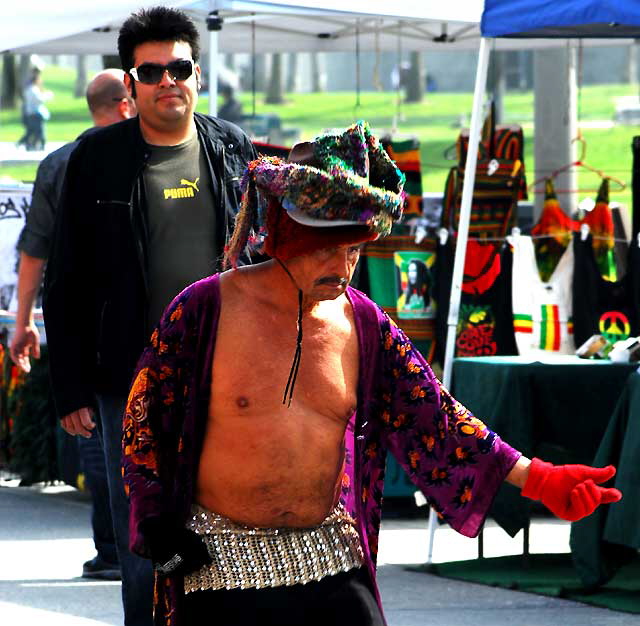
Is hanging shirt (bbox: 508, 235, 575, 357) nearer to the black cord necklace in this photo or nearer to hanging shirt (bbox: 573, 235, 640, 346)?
hanging shirt (bbox: 573, 235, 640, 346)

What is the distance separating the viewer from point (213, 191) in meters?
4.87

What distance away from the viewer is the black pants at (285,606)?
11.2 ft

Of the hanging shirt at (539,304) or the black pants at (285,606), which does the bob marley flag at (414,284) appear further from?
the black pants at (285,606)

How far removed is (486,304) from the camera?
26.2 ft

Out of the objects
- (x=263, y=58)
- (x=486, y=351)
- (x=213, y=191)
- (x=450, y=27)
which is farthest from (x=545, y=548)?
(x=263, y=58)

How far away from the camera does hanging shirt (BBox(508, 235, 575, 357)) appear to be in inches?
306

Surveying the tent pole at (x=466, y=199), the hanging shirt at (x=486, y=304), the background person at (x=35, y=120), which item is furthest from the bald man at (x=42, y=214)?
the background person at (x=35, y=120)

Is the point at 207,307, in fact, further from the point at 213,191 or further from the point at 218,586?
the point at 213,191

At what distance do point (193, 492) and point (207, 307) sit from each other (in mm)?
394

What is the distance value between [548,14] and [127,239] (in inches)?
89.5

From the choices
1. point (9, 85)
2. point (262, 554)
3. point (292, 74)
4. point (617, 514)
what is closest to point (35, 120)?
point (9, 85)

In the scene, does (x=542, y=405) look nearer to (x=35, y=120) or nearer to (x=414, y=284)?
(x=414, y=284)

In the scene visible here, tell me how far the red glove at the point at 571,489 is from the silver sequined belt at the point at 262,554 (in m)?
0.43

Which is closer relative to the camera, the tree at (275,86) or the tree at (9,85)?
the tree at (9,85)
